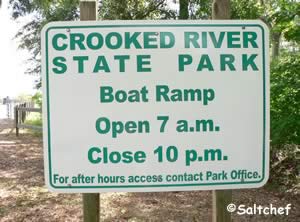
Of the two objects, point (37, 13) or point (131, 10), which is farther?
point (37, 13)

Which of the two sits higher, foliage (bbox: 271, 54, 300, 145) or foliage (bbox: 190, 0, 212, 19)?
foliage (bbox: 190, 0, 212, 19)

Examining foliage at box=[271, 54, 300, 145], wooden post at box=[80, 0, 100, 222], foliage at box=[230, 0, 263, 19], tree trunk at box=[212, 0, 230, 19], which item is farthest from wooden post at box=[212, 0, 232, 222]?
foliage at box=[230, 0, 263, 19]

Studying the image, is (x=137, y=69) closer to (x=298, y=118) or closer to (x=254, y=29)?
(x=254, y=29)

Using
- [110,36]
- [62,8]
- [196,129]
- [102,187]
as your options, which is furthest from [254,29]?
[62,8]

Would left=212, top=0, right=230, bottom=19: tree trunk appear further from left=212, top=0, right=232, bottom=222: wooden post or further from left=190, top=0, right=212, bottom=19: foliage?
left=190, top=0, right=212, bottom=19: foliage

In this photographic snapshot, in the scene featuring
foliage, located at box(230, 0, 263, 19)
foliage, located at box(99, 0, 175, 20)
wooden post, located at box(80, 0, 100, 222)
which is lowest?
wooden post, located at box(80, 0, 100, 222)

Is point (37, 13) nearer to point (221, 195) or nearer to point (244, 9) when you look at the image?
point (244, 9)

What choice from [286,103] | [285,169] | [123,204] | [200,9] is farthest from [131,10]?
[123,204]

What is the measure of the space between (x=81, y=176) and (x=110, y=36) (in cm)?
81

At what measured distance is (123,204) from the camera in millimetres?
5148

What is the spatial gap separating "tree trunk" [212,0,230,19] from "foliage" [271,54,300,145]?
9.89ft

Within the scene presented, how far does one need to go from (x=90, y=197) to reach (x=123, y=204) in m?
2.85

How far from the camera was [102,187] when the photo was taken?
2.22m

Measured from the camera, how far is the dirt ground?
4.74 metres
